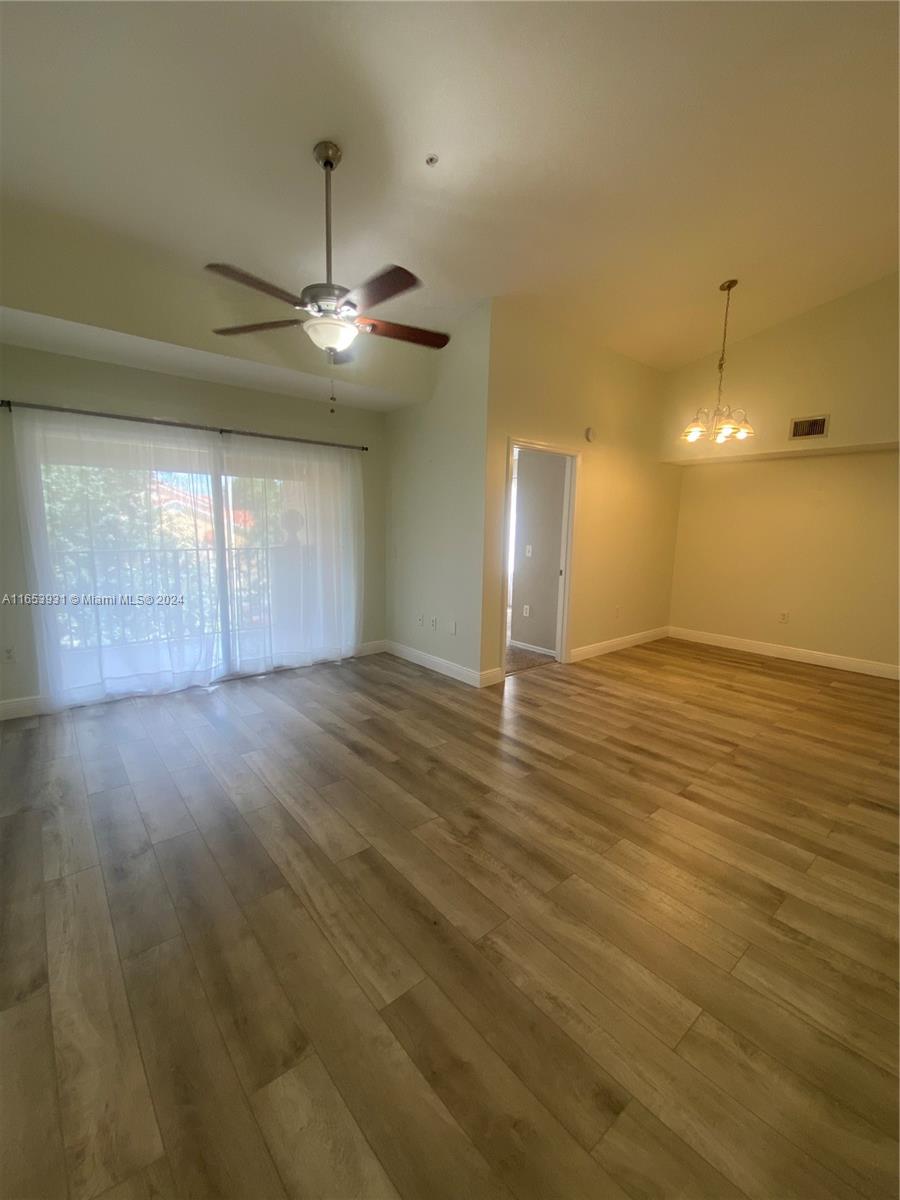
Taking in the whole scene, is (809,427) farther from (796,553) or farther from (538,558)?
(538,558)

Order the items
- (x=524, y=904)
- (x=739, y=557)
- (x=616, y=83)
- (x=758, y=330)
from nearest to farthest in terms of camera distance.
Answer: (x=524, y=904) → (x=616, y=83) → (x=758, y=330) → (x=739, y=557)

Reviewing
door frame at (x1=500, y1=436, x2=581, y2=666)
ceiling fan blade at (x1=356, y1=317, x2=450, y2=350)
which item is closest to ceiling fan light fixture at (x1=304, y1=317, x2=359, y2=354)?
ceiling fan blade at (x1=356, y1=317, x2=450, y2=350)

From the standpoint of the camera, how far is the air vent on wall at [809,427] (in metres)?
4.30

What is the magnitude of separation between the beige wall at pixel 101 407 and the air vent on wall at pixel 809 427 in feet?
14.0

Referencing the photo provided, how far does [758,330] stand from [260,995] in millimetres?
6278

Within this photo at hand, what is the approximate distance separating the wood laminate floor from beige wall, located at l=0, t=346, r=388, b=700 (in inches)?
34.2

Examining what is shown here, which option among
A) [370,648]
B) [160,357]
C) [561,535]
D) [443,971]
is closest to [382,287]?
[160,357]

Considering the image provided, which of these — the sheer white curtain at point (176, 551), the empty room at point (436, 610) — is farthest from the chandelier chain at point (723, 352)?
the sheer white curtain at point (176, 551)

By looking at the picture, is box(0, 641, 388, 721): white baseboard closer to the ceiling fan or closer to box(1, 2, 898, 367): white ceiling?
box(1, 2, 898, 367): white ceiling

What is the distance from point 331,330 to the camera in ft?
6.48

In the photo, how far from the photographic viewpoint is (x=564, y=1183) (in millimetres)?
997

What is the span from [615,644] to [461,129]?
15.4ft

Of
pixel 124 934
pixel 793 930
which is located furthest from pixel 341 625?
pixel 793 930

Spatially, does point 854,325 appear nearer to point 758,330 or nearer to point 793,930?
point 758,330
